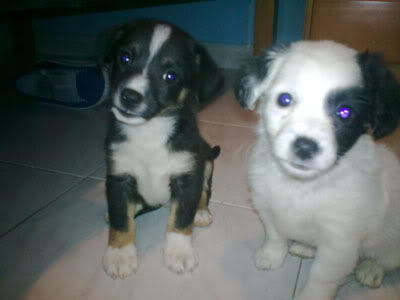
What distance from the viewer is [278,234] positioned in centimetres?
165

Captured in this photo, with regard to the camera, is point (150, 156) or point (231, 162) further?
point (231, 162)

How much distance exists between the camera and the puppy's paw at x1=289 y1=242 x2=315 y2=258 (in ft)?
5.67

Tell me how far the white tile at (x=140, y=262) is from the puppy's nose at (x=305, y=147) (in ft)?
2.41

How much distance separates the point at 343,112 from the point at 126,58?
1.02 metres

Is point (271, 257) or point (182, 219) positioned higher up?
point (182, 219)

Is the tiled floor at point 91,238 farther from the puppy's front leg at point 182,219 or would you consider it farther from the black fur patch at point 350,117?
the black fur patch at point 350,117

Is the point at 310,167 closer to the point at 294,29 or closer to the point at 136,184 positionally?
the point at 136,184

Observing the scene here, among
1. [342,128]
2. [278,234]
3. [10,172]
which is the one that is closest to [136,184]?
[278,234]

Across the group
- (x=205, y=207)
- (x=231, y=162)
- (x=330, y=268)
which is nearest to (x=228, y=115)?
(x=231, y=162)

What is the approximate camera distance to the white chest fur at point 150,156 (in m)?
1.67

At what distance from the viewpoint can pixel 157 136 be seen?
1699mm

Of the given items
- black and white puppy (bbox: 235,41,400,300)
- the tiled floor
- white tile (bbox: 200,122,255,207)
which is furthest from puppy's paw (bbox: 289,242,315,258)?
white tile (bbox: 200,122,255,207)

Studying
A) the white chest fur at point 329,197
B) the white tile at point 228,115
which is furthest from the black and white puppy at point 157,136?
the white tile at point 228,115

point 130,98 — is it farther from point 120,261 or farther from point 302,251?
point 302,251
